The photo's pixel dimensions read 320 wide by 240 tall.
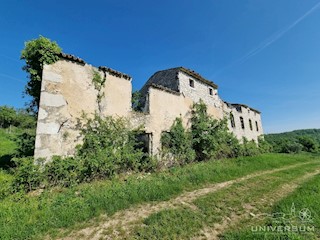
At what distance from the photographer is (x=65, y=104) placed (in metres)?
7.60

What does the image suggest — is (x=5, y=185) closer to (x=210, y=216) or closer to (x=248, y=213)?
(x=210, y=216)

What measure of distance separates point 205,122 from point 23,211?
36.1 ft

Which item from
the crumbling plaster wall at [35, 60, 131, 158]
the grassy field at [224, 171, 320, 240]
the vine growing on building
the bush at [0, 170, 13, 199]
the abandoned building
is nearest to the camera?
the grassy field at [224, 171, 320, 240]

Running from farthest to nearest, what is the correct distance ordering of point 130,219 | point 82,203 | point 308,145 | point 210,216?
point 308,145 → point 82,203 → point 210,216 → point 130,219

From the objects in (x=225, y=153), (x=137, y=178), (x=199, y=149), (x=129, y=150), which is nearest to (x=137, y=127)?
(x=129, y=150)

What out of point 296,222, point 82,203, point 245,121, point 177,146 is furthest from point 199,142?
point 245,121

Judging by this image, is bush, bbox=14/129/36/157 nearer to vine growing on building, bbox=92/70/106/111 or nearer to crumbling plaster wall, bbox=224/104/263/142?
vine growing on building, bbox=92/70/106/111

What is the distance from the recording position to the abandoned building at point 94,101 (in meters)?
7.16

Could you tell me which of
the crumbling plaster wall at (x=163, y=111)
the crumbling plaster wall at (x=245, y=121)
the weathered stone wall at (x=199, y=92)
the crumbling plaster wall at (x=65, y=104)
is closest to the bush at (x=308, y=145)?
the crumbling plaster wall at (x=245, y=121)

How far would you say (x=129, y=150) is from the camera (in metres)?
8.70

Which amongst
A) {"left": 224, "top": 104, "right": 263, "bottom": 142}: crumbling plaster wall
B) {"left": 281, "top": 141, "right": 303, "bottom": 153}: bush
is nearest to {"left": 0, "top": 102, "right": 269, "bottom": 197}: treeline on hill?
{"left": 224, "top": 104, "right": 263, "bottom": 142}: crumbling plaster wall

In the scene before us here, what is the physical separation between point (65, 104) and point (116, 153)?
3012mm

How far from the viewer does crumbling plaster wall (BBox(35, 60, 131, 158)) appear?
700cm

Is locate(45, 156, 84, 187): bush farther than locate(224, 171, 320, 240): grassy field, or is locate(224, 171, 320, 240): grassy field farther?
locate(45, 156, 84, 187): bush
